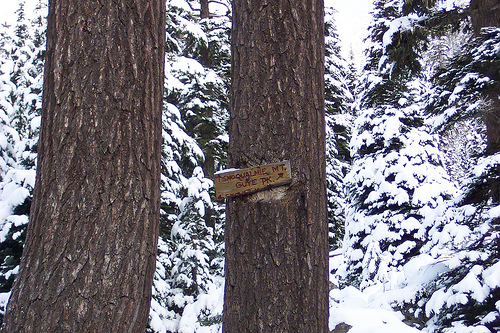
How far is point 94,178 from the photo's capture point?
7.70 ft

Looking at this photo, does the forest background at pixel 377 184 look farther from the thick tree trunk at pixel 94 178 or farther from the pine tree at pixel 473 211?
the thick tree trunk at pixel 94 178

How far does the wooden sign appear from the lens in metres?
2.68

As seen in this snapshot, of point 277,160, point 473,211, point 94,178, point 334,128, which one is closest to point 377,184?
point 473,211

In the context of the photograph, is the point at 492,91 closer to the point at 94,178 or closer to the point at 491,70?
the point at 491,70

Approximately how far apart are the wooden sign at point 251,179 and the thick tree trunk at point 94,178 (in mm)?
422

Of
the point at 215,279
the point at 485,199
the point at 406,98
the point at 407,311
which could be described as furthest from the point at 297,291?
the point at 406,98

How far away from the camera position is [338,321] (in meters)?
5.34

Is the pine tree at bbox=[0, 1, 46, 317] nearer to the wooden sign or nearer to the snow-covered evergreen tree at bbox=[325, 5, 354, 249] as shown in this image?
Result: the wooden sign

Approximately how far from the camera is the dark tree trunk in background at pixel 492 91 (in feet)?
19.8

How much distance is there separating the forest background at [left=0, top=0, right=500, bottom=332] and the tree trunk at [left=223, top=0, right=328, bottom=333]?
104 inches

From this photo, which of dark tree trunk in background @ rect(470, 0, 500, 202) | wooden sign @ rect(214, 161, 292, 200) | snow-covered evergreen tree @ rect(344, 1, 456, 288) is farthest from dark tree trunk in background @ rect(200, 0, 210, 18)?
wooden sign @ rect(214, 161, 292, 200)

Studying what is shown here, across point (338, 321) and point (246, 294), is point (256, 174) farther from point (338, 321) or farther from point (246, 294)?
point (338, 321)

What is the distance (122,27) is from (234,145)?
3.23ft

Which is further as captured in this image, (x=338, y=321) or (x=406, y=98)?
(x=406, y=98)
